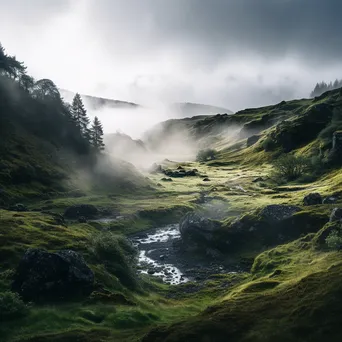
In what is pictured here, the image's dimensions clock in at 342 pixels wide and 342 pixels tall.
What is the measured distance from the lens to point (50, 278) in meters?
49.8

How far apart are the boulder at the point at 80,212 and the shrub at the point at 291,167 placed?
104044 mm

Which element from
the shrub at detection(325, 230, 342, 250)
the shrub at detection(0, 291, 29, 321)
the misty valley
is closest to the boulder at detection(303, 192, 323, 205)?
the misty valley

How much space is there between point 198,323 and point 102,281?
23.9m

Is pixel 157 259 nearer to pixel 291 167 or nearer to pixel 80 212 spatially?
pixel 80 212

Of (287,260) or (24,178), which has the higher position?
(24,178)

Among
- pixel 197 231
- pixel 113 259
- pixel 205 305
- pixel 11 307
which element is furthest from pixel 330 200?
pixel 11 307

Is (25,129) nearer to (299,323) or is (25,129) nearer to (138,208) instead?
(138,208)

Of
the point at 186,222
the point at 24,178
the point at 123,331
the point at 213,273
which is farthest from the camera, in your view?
the point at 24,178

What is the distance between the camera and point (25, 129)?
19150 centimetres

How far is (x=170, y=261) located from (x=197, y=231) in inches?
446

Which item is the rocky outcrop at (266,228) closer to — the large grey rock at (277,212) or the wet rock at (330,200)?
the large grey rock at (277,212)

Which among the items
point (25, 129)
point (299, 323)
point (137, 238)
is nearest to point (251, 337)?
point (299, 323)

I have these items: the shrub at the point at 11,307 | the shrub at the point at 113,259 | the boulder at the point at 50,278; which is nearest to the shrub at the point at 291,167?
the shrub at the point at 113,259

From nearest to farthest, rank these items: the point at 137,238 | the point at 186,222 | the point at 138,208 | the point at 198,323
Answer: the point at 198,323 → the point at 186,222 → the point at 137,238 → the point at 138,208
